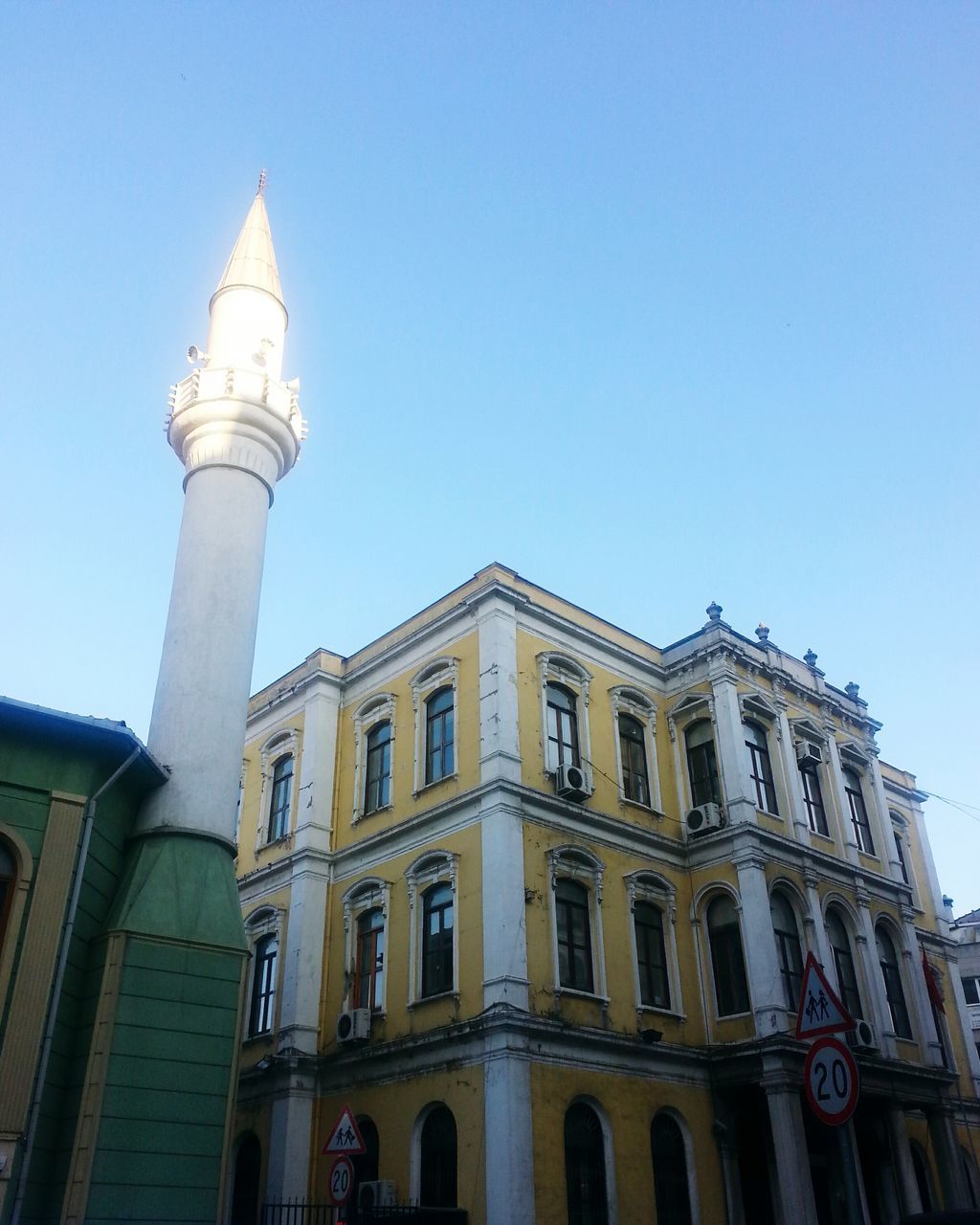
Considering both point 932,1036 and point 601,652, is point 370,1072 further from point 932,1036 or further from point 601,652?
point 932,1036

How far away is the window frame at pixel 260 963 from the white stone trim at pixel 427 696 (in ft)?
14.7

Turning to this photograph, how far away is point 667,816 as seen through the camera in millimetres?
23906

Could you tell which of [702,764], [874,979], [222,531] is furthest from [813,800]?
[222,531]

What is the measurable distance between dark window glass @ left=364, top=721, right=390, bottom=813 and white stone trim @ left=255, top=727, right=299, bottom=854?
1961 millimetres

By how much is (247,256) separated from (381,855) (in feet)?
40.6

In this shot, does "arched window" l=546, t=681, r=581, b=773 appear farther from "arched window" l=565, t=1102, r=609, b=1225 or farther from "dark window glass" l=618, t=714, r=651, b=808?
"arched window" l=565, t=1102, r=609, b=1225

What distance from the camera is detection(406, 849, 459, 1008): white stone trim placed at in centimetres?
2035

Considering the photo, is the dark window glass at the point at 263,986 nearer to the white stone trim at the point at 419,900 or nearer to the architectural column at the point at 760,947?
the white stone trim at the point at 419,900

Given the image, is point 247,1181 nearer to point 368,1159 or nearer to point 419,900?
point 368,1159

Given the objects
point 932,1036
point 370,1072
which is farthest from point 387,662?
point 932,1036

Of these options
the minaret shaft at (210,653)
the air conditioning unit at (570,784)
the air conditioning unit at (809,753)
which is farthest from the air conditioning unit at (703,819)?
the minaret shaft at (210,653)

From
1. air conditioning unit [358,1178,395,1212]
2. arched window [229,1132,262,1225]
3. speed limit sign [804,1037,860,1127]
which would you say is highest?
arched window [229,1132,262,1225]

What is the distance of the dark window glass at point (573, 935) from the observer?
20328 mm

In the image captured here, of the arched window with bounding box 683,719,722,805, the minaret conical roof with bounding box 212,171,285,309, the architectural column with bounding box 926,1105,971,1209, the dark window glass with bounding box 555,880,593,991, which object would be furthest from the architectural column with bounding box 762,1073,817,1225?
the minaret conical roof with bounding box 212,171,285,309
